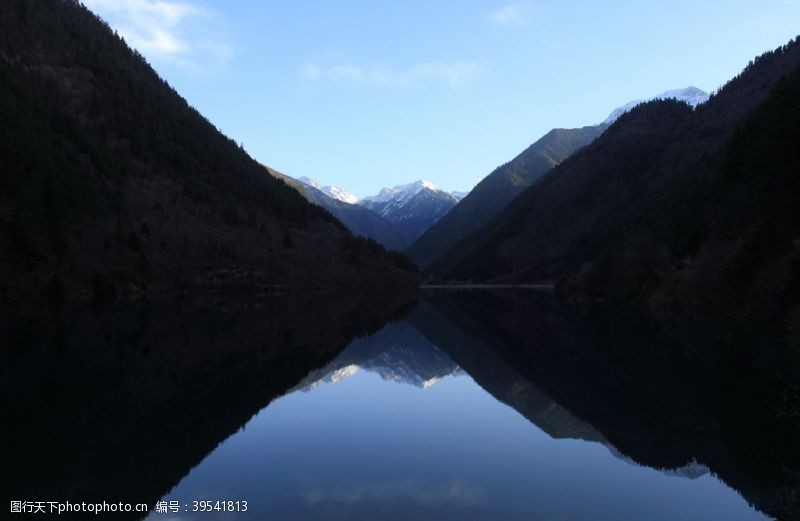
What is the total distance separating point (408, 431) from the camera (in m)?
19.5

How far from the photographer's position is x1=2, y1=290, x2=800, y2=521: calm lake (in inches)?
504

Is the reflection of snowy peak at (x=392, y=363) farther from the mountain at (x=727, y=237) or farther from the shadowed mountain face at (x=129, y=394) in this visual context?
the mountain at (x=727, y=237)

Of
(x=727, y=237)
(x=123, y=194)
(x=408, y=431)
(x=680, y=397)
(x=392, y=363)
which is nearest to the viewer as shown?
(x=408, y=431)

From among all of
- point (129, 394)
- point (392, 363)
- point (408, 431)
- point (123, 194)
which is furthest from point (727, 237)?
point (123, 194)

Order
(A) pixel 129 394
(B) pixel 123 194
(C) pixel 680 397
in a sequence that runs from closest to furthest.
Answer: (C) pixel 680 397 → (A) pixel 129 394 → (B) pixel 123 194

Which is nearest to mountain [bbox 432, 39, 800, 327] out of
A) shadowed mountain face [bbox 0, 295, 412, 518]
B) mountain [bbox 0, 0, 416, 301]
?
shadowed mountain face [bbox 0, 295, 412, 518]

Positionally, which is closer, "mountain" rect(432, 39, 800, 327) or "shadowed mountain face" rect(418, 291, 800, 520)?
"shadowed mountain face" rect(418, 291, 800, 520)

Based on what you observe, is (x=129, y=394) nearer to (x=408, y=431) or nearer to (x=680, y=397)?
(x=408, y=431)

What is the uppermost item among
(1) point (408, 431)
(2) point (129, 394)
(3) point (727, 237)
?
(3) point (727, 237)

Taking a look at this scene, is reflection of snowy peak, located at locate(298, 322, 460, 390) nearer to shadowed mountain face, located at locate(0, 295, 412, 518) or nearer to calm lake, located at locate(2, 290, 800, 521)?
calm lake, located at locate(2, 290, 800, 521)

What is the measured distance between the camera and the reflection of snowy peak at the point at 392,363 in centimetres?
2981

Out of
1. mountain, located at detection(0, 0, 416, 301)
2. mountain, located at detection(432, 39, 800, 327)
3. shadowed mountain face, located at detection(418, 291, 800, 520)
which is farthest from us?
mountain, located at detection(0, 0, 416, 301)

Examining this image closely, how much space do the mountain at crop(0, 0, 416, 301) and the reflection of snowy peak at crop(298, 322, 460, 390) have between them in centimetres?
4582

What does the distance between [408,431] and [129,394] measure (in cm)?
1084
